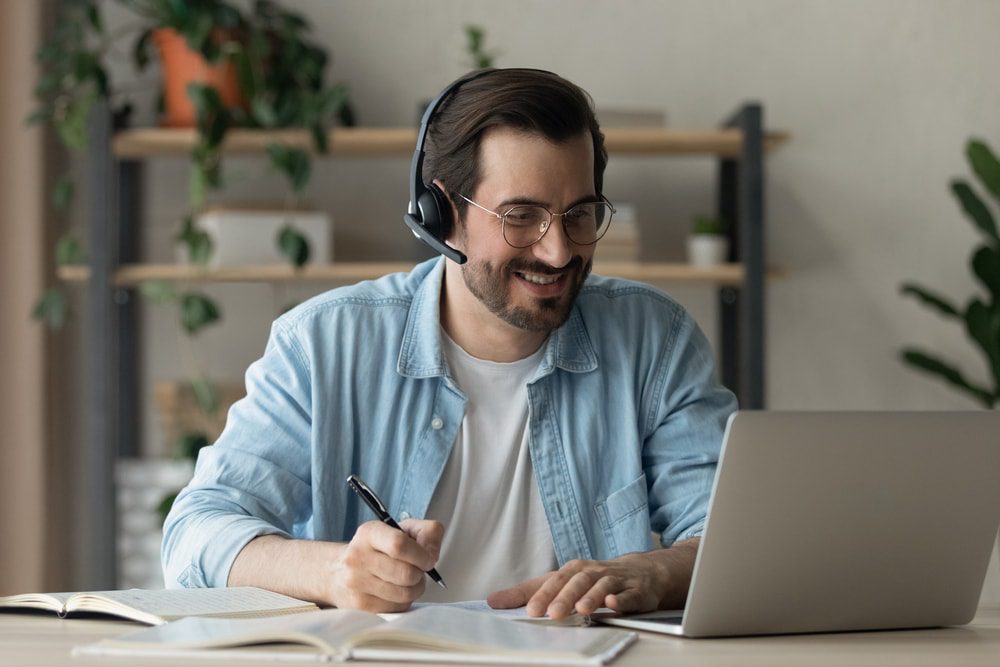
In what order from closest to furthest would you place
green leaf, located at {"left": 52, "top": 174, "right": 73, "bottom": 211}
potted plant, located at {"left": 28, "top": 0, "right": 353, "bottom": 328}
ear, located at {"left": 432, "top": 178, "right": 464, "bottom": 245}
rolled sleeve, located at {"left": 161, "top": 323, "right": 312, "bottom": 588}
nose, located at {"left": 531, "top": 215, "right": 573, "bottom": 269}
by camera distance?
rolled sleeve, located at {"left": 161, "top": 323, "right": 312, "bottom": 588} → nose, located at {"left": 531, "top": 215, "right": 573, "bottom": 269} → ear, located at {"left": 432, "top": 178, "right": 464, "bottom": 245} → potted plant, located at {"left": 28, "top": 0, "right": 353, "bottom": 328} → green leaf, located at {"left": 52, "top": 174, "right": 73, "bottom": 211}

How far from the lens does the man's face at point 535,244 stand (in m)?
1.55

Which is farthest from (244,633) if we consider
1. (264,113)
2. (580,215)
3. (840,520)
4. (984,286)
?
(984,286)

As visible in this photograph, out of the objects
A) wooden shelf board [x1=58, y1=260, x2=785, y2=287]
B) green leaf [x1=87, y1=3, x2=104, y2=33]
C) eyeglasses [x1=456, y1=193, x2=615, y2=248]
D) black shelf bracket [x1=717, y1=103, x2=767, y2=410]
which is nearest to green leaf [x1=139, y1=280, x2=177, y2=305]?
wooden shelf board [x1=58, y1=260, x2=785, y2=287]

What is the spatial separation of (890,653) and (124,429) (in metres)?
2.51

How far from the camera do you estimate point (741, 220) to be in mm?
2840

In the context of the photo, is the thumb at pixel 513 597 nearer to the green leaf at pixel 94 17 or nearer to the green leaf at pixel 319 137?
the green leaf at pixel 319 137

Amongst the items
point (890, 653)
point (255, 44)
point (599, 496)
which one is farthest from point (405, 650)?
point (255, 44)

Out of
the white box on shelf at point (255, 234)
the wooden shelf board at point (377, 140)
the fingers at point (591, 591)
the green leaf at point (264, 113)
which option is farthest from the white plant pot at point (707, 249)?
the fingers at point (591, 591)

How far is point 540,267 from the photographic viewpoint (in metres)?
1.58

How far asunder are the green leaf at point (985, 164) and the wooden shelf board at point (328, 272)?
0.54m

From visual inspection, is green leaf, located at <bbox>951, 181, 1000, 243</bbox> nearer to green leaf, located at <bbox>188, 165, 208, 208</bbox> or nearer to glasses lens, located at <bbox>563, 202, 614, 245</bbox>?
glasses lens, located at <bbox>563, 202, 614, 245</bbox>

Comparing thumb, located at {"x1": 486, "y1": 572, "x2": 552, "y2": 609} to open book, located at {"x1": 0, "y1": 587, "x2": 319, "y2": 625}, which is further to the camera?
thumb, located at {"x1": 486, "y1": 572, "x2": 552, "y2": 609}

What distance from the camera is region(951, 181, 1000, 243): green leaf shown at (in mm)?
2887

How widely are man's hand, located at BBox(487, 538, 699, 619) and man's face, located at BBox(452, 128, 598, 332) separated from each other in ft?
1.34
